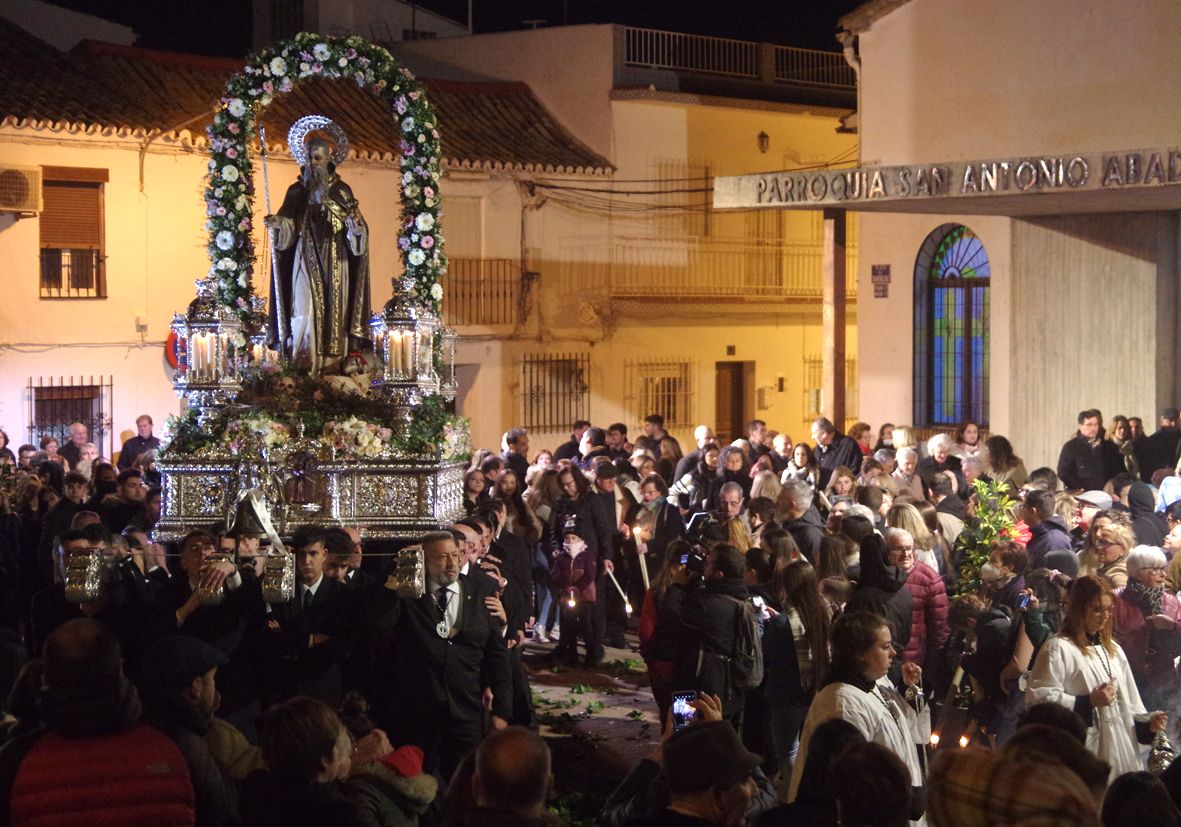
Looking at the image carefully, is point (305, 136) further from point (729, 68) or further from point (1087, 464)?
point (729, 68)

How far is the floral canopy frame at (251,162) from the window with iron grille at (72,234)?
813 centimetres

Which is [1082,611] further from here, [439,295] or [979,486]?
[439,295]

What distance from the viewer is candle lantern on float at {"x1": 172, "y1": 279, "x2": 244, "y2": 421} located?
46.4 feet

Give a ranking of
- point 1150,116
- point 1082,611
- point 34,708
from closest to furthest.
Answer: point 34,708 → point 1082,611 → point 1150,116

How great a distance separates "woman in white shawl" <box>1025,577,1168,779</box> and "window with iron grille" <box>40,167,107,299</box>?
1785cm

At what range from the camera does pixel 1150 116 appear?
18.4 metres

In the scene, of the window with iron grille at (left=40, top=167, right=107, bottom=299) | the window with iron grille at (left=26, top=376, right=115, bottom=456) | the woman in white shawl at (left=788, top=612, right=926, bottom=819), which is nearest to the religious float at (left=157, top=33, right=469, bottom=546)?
the woman in white shawl at (left=788, top=612, right=926, bottom=819)

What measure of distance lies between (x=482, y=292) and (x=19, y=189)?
768cm

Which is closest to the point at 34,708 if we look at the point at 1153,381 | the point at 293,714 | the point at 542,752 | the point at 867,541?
the point at 293,714

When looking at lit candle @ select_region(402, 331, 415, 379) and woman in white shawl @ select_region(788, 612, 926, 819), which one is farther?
lit candle @ select_region(402, 331, 415, 379)

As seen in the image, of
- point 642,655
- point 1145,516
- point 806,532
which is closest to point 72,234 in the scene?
point 806,532

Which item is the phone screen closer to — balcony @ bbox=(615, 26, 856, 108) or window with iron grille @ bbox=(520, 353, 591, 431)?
window with iron grille @ bbox=(520, 353, 591, 431)

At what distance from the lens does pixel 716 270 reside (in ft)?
96.7

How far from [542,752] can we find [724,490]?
7.34m
